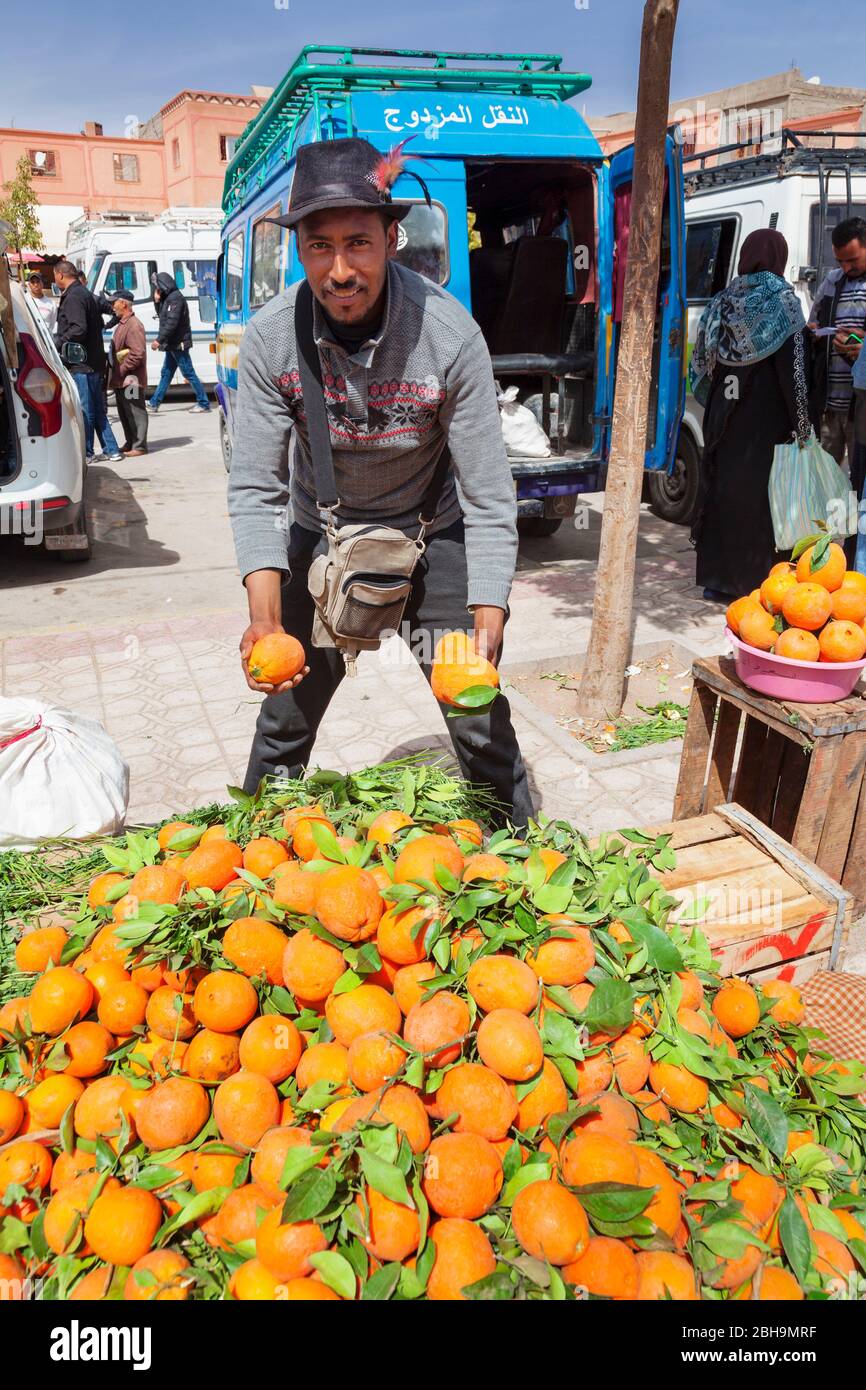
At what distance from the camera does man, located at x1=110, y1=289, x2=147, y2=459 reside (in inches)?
475

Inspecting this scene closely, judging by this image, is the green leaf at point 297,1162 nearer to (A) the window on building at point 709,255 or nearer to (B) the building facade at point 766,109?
(A) the window on building at point 709,255

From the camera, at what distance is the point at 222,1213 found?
143 cm

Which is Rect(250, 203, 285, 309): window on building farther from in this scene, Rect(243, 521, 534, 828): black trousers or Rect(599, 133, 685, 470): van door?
Rect(243, 521, 534, 828): black trousers

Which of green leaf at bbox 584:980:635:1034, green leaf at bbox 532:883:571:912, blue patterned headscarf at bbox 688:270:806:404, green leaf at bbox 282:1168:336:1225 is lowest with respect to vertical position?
green leaf at bbox 282:1168:336:1225

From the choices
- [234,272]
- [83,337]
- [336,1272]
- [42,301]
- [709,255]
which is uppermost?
[709,255]

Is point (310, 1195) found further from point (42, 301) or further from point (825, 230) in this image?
point (42, 301)

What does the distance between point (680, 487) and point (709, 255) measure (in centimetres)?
211


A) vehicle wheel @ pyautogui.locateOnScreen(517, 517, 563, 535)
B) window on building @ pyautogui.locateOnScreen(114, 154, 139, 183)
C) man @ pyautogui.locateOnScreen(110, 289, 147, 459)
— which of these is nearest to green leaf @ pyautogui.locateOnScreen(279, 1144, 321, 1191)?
vehicle wheel @ pyautogui.locateOnScreen(517, 517, 563, 535)

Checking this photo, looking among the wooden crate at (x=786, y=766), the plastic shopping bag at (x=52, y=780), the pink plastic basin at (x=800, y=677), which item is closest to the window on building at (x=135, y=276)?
the plastic shopping bag at (x=52, y=780)

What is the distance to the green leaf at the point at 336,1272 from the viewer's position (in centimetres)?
130

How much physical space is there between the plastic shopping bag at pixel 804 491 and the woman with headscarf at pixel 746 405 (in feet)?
0.60

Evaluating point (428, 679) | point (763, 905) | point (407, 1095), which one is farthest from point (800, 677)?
point (407, 1095)

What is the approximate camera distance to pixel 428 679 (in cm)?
289

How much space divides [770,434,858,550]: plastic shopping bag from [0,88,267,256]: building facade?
40785 mm
